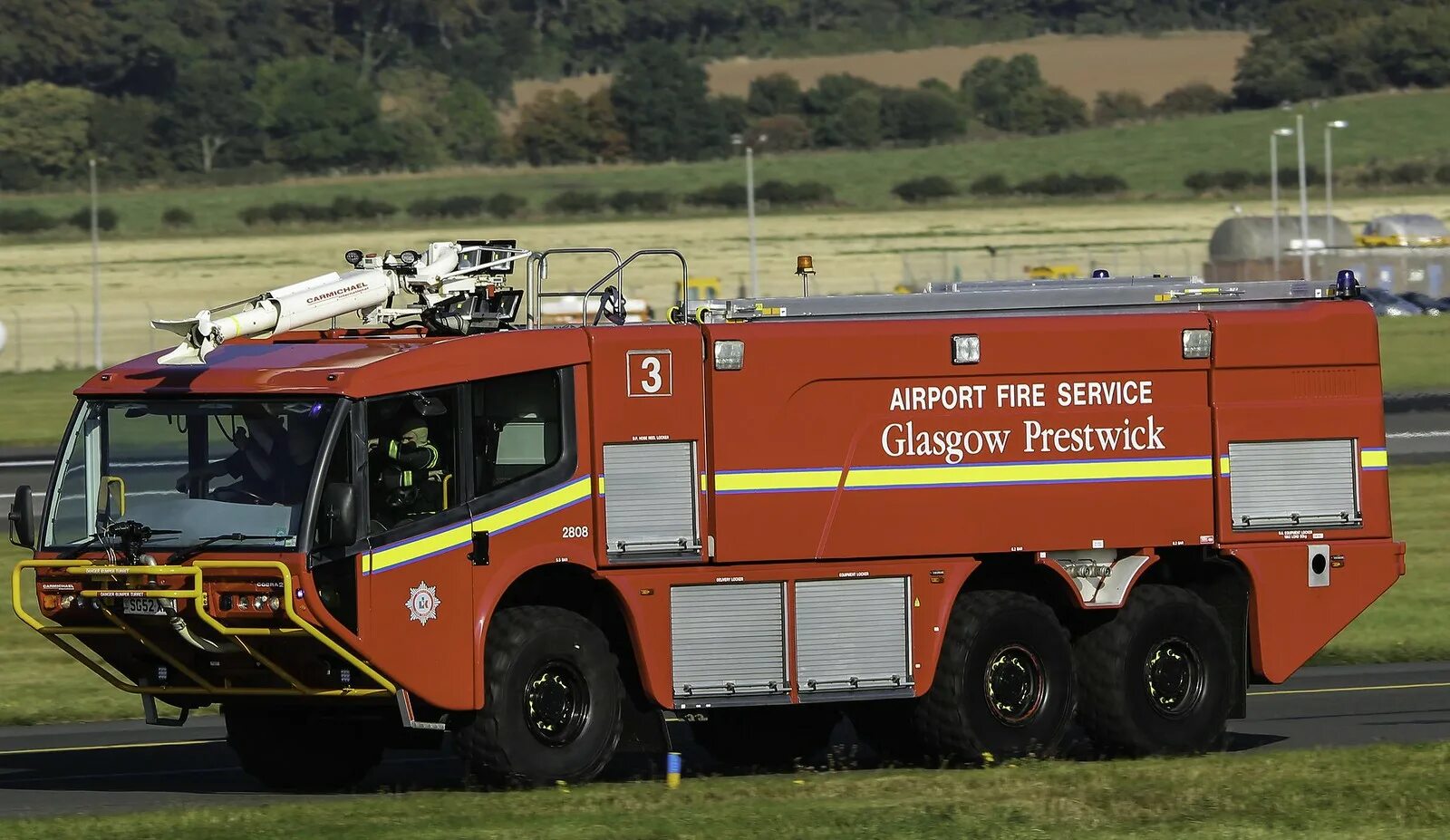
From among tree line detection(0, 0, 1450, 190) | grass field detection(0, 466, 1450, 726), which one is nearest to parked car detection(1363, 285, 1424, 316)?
grass field detection(0, 466, 1450, 726)

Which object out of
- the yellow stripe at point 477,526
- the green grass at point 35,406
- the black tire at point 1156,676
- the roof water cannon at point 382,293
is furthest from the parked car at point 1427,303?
the yellow stripe at point 477,526

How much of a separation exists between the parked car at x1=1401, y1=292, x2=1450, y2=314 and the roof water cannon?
7017 centimetres

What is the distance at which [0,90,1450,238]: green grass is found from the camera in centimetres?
12475

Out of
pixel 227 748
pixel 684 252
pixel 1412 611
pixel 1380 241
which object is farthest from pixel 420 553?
pixel 684 252

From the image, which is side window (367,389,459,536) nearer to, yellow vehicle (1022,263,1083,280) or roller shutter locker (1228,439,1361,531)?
roller shutter locker (1228,439,1361,531)

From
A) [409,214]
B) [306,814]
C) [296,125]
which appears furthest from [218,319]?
[296,125]

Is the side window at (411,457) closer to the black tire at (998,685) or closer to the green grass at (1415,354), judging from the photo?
the black tire at (998,685)

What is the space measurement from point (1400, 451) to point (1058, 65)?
14683 centimetres

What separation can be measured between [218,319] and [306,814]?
3233mm

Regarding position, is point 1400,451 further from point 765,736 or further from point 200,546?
point 200,546

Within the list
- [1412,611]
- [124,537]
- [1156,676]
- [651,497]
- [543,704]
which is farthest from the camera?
[1412,611]

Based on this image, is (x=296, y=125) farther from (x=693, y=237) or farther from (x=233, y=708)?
(x=233, y=708)

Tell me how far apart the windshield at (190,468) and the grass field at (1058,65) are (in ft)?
536

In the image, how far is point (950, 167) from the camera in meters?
140
